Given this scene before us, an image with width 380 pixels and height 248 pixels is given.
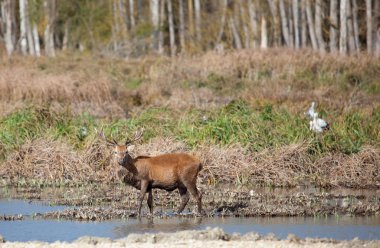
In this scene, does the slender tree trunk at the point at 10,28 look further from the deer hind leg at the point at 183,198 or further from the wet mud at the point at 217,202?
the deer hind leg at the point at 183,198

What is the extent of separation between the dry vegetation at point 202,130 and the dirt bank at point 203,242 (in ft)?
21.9

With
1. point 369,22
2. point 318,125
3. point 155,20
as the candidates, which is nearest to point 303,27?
point 155,20

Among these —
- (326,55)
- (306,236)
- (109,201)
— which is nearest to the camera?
(306,236)

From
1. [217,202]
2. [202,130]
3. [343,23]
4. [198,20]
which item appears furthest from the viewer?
[198,20]

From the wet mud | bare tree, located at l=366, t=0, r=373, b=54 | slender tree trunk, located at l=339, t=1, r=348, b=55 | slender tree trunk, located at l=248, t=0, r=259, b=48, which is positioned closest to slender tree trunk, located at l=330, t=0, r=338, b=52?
slender tree trunk, located at l=339, t=1, r=348, b=55

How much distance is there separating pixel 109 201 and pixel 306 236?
439cm

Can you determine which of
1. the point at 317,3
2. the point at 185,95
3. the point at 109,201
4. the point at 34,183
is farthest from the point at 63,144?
the point at 317,3

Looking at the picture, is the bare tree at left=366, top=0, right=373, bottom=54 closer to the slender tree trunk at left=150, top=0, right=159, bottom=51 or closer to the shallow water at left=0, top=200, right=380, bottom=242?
the slender tree trunk at left=150, top=0, right=159, bottom=51

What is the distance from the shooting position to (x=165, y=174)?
571 inches

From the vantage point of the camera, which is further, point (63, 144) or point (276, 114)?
point (276, 114)

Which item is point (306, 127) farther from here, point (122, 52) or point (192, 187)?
point (122, 52)

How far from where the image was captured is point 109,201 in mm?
15688

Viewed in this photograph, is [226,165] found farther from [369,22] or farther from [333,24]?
[369,22]

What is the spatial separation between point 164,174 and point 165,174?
0.02 m
